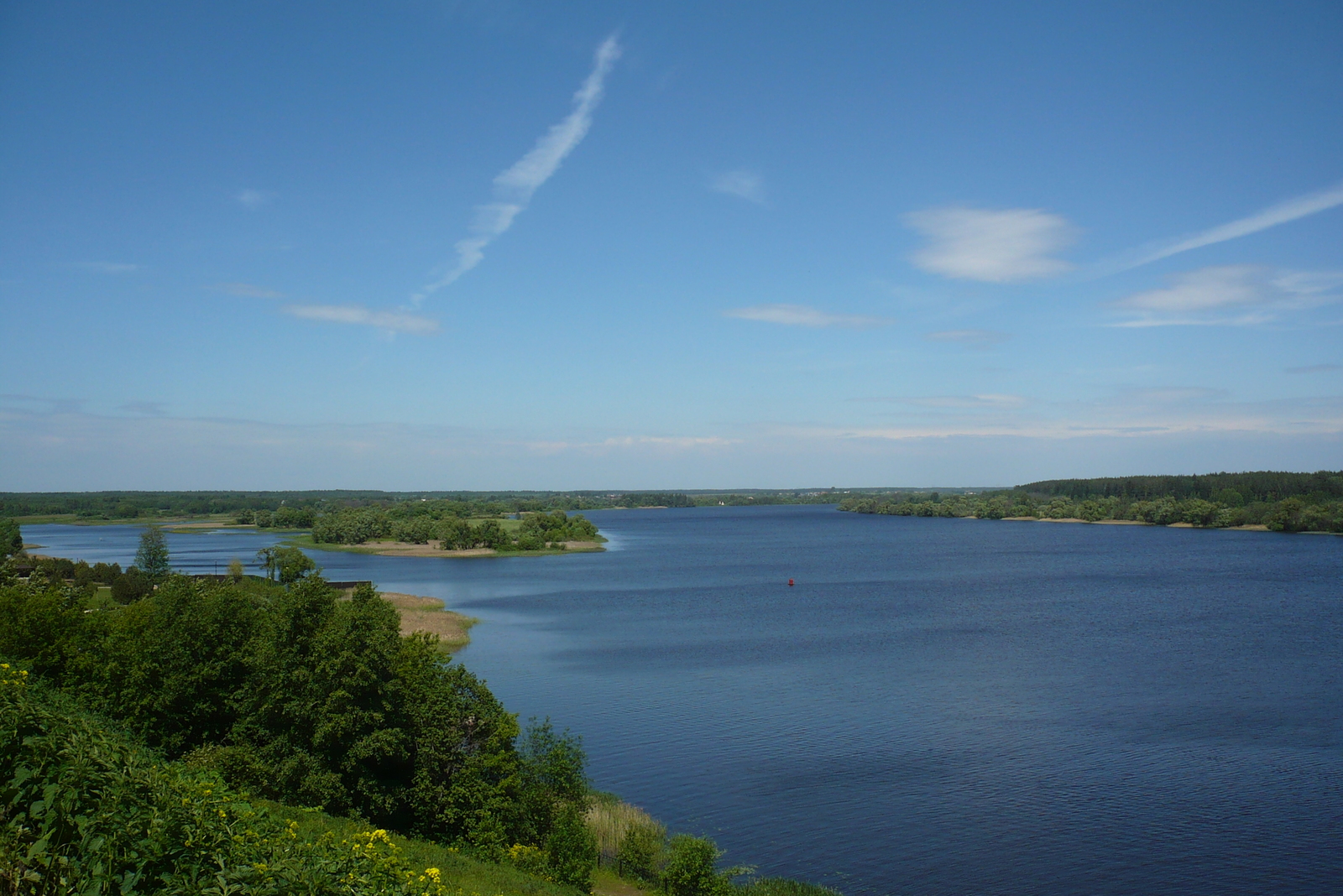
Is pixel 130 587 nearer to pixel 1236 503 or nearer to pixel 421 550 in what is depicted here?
pixel 421 550

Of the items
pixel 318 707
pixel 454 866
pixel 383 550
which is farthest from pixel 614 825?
pixel 383 550

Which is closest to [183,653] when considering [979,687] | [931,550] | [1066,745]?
[1066,745]

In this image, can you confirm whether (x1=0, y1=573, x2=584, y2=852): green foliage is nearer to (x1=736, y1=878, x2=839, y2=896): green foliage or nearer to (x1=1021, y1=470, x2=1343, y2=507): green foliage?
(x1=736, y1=878, x2=839, y2=896): green foliage

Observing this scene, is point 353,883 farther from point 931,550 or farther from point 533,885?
point 931,550

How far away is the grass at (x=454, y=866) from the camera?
15.9 m

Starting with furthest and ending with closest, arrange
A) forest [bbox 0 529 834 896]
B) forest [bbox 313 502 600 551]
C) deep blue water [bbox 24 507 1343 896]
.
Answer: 1. forest [bbox 313 502 600 551]
2. deep blue water [bbox 24 507 1343 896]
3. forest [bbox 0 529 834 896]

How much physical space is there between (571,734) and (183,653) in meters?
15.5

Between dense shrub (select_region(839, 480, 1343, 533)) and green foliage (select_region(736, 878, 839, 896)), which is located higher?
dense shrub (select_region(839, 480, 1343, 533))

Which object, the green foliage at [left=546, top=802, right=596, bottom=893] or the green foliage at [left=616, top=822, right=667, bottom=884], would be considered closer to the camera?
the green foliage at [left=546, top=802, right=596, bottom=893]

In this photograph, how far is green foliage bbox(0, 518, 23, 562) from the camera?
7604cm

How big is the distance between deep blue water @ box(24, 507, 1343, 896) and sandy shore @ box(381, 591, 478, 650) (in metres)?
1.85

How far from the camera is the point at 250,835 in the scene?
834 cm

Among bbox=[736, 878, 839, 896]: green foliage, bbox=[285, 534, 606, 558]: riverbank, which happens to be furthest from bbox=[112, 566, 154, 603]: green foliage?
bbox=[285, 534, 606, 558]: riverbank

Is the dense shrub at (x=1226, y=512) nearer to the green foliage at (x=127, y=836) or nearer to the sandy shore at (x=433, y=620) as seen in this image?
the sandy shore at (x=433, y=620)
